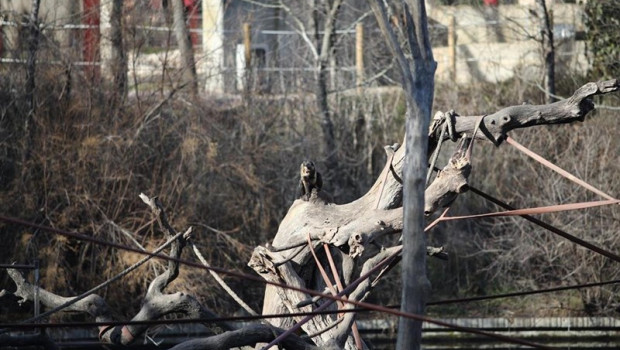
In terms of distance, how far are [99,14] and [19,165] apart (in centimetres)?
275

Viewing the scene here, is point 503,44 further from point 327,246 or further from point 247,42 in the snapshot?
point 327,246

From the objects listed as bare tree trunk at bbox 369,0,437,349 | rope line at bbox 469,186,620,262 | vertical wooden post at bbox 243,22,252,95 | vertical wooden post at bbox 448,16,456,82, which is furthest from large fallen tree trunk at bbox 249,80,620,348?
vertical wooden post at bbox 448,16,456,82

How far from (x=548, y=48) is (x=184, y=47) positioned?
6.29 m

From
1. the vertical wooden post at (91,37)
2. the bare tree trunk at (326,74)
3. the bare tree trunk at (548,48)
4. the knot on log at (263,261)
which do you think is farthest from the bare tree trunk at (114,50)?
the knot on log at (263,261)

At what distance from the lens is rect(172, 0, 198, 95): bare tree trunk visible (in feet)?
53.6

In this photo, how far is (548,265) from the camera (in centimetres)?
1583

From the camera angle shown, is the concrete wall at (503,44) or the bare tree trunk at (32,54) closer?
the bare tree trunk at (32,54)

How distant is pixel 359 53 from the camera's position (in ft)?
64.5

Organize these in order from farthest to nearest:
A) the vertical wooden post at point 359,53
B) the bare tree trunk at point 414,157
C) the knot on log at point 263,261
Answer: the vertical wooden post at point 359,53, the knot on log at point 263,261, the bare tree trunk at point 414,157

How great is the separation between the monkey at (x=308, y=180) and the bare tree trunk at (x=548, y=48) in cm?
1164

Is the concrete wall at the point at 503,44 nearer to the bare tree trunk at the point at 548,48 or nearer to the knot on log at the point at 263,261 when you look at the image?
the bare tree trunk at the point at 548,48

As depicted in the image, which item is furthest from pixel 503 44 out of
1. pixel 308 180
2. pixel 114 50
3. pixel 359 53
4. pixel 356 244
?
pixel 356 244

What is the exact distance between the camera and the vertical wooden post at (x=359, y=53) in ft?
63.1

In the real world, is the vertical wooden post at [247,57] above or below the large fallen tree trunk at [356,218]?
above
